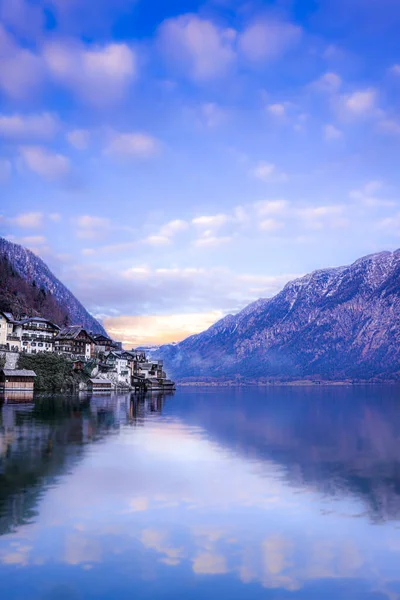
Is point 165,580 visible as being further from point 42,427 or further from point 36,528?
point 42,427

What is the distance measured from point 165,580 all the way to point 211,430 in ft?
152

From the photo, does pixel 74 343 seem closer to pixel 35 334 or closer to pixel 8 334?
pixel 35 334

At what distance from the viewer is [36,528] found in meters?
21.0

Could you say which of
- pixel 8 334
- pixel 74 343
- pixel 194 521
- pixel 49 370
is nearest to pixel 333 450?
pixel 194 521

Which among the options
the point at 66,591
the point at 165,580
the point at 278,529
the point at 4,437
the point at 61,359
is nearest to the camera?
the point at 66,591

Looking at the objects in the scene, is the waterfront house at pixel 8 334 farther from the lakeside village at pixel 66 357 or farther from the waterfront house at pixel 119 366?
the waterfront house at pixel 119 366

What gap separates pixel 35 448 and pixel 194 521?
20469 millimetres

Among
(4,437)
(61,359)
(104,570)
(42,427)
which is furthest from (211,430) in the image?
(61,359)

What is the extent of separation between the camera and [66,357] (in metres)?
139

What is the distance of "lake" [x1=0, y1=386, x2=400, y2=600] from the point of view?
16625 mm

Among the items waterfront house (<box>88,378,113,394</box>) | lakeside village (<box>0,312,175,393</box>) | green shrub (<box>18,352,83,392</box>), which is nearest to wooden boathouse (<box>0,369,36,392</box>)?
lakeside village (<box>0,312,175,393</box>)

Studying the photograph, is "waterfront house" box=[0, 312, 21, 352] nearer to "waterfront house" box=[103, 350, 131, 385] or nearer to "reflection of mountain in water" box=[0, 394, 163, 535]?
"waterfront house" box=[103, 350, 131, 385]

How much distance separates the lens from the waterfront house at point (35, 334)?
137m

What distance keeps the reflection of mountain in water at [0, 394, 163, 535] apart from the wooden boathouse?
3998 cm
